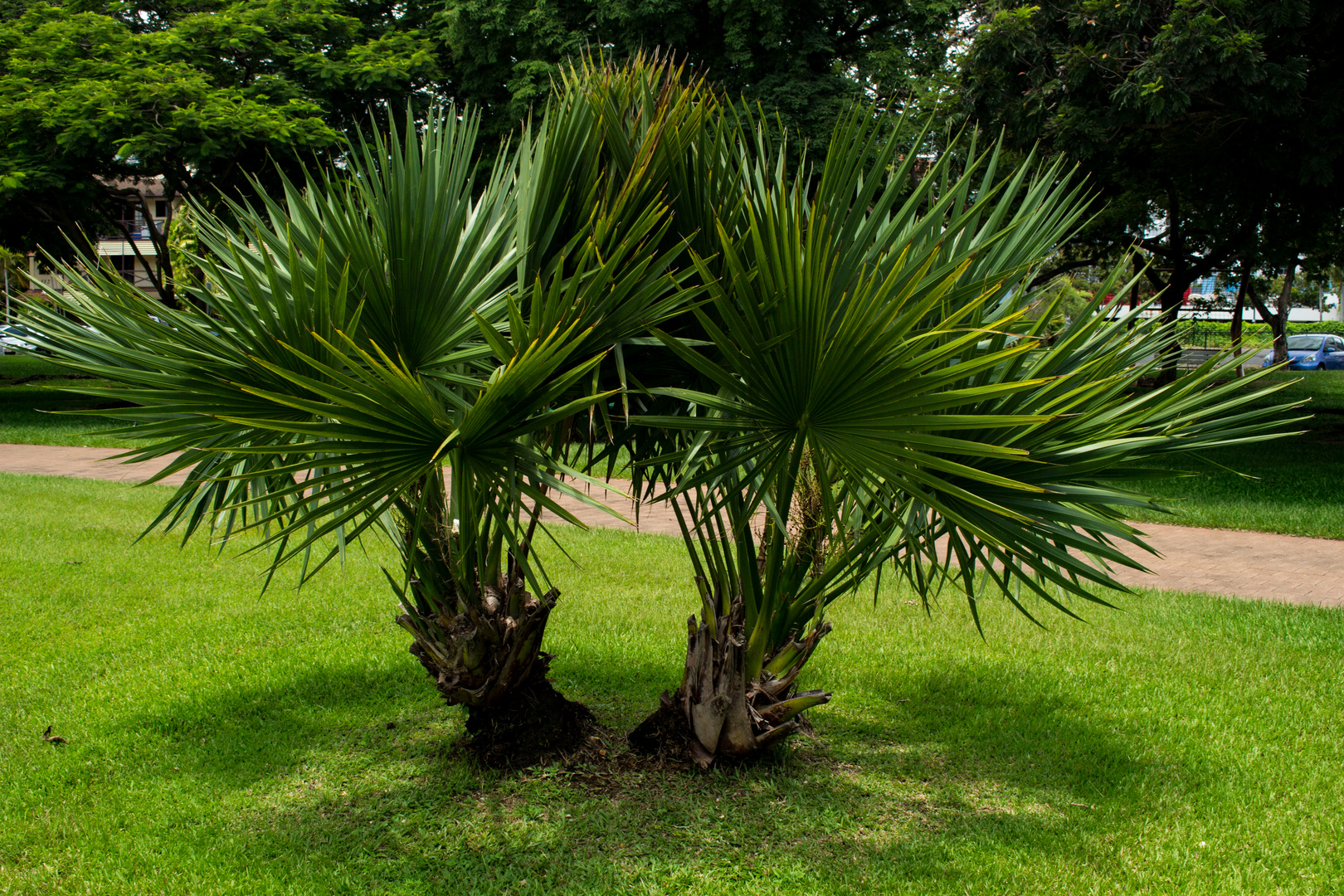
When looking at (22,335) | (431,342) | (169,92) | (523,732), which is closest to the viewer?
(431,342)

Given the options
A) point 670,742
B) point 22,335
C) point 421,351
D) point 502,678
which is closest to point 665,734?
point 670,742

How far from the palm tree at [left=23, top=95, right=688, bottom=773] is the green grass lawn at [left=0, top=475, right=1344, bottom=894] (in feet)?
2.35

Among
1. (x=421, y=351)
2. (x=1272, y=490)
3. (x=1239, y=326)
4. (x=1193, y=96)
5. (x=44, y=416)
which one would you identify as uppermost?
(x=1193, y=96)

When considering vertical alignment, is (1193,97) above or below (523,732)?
above

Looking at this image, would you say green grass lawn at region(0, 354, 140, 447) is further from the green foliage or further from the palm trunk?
the green foliage

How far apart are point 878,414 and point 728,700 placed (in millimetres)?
1691

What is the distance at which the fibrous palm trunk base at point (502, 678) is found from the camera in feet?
13.6

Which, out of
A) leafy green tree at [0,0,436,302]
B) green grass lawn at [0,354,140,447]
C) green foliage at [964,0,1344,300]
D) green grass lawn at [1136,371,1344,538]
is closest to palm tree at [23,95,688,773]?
green grass lawn at [1136,371,1344,538]

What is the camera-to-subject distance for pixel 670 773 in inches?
168

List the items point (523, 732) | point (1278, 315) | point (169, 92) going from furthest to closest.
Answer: point (1278, 315)
point (169, 92)
point (523, 732)

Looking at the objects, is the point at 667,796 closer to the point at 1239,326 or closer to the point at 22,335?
the point at 22,335

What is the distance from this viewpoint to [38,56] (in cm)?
1762

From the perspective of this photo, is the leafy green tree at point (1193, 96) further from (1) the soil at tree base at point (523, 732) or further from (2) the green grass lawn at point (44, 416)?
(2) the green grass lawn at point (44, 416)

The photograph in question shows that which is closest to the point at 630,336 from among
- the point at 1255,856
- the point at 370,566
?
the point at 1255,856
